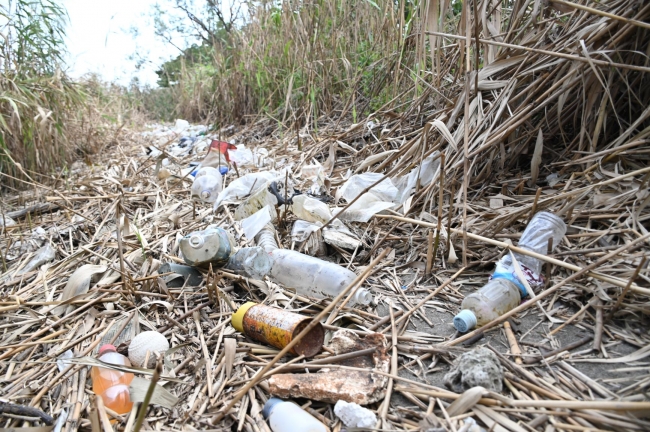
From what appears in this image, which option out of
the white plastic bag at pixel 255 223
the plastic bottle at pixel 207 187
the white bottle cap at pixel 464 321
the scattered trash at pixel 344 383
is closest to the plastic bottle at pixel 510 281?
the white bottle cap at pixel 464 321

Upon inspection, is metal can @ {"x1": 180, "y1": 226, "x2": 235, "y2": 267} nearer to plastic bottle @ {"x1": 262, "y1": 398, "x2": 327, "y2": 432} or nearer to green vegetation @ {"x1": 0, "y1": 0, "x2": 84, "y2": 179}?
plastic bottle @ {"x1": 262, "y1": 398, "x2": 327, "y2": 432}

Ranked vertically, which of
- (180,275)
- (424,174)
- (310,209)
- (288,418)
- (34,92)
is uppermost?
(34,92)

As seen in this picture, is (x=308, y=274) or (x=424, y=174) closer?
(x=308, y=274)

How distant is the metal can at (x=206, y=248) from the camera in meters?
1.47

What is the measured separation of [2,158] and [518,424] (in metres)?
3.28

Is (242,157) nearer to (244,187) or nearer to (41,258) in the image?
(244,187)

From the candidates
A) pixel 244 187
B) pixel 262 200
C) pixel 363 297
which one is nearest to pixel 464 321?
pixel 363 297

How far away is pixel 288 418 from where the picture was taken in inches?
34.8

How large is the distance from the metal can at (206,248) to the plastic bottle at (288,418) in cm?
67

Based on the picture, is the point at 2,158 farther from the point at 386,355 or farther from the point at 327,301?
the point at 386,355

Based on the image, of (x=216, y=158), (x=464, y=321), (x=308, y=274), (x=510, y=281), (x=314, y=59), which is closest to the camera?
(x=464, y=321)

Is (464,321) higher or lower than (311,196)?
lower

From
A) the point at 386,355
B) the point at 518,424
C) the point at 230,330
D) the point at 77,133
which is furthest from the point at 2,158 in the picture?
the point at 518,424

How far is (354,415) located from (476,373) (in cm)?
29
